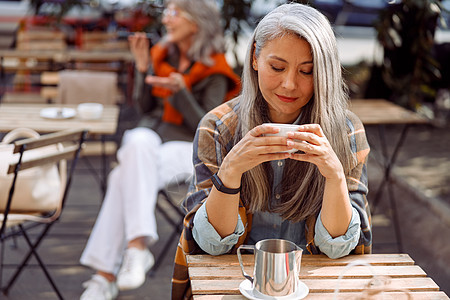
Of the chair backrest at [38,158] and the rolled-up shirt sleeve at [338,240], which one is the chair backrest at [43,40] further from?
the rolled-up shirt sleeve at [338,240]

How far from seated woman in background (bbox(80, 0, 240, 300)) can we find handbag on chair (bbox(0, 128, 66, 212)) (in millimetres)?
352

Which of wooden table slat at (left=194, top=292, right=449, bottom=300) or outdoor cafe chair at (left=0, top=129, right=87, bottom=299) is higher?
wooden table slat at (left=194, top=292, right=449, bottom=300)

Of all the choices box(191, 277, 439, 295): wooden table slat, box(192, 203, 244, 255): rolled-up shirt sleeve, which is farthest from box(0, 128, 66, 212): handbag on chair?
box(191, 277, 439, 295): wooden table slat

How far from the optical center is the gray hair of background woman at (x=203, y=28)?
391 cm

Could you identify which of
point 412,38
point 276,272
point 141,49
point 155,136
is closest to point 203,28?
point 141,49

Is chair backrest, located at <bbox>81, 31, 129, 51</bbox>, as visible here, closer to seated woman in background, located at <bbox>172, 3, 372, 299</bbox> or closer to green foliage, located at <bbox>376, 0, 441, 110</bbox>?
green foliage, located at <bbox>376, 0, 441, 110</bbox>

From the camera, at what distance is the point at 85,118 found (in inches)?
143

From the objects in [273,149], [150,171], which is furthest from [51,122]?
[273,149]

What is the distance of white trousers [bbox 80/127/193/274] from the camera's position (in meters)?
3.24

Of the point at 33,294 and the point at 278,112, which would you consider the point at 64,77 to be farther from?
the point at 278,112

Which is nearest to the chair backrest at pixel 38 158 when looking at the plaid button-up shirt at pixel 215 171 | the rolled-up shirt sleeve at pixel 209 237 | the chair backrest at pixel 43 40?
the plaid button-up shirt at pixel 215 171

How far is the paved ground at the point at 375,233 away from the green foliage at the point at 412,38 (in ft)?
2.21

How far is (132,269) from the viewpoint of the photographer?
317 cm

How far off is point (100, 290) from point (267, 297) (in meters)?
1.79
